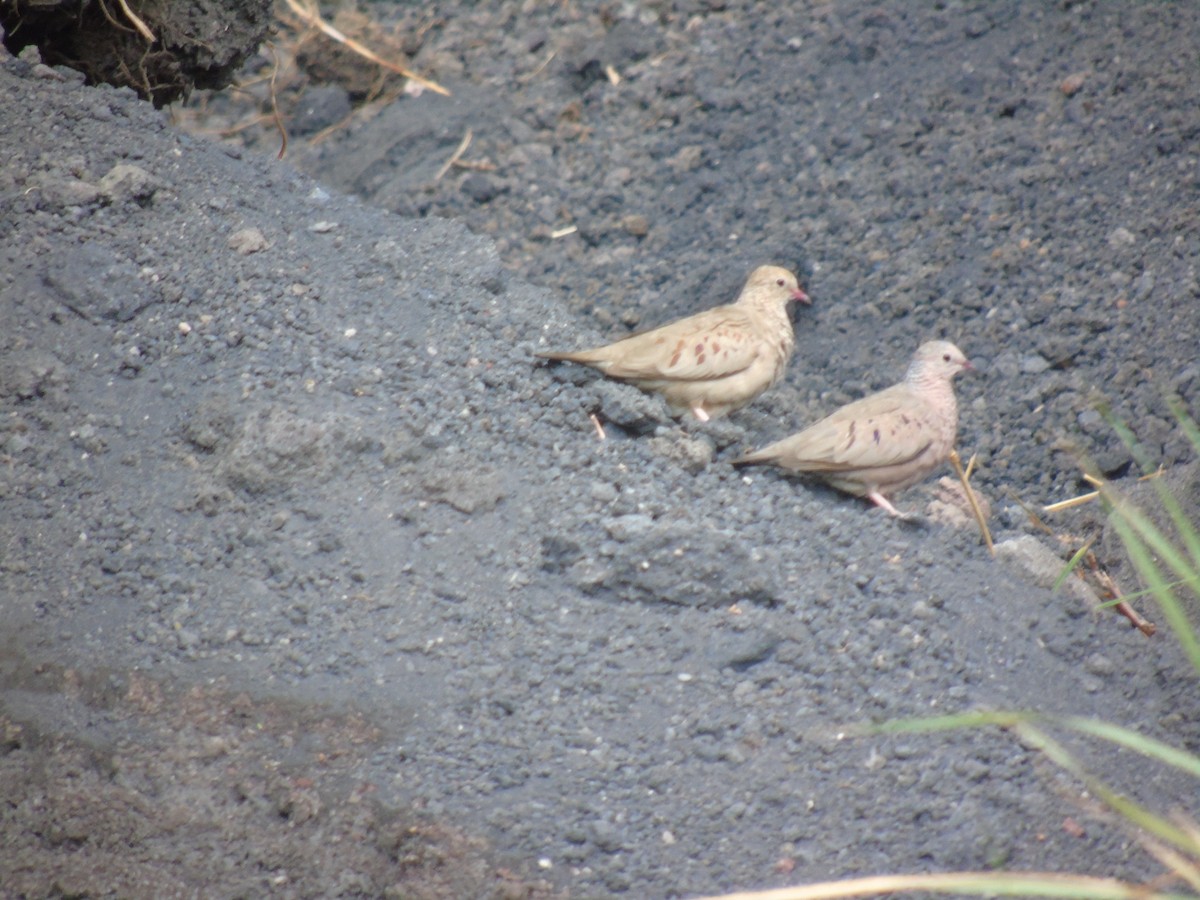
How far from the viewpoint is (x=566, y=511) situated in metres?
4.72

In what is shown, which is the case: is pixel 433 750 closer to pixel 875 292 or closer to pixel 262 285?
pixel 262 285

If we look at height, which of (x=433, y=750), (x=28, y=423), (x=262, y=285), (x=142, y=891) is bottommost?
(x=142, y=891)

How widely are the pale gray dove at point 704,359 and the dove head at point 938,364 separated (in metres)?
0.61

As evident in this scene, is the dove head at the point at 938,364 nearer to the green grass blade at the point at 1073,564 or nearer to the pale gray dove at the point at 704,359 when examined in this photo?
the pale gray dove at the point at 704,359

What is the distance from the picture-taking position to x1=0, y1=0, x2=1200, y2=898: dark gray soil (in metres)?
3.76

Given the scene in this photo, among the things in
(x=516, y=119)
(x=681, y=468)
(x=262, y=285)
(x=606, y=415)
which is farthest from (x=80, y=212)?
(x=516, y=119)

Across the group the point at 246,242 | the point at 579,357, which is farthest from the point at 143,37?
the point at 579,357

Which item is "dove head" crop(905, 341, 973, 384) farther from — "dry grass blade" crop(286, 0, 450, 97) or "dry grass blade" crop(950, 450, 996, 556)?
"dry grass blade" crop(286, 0, 450, 97)

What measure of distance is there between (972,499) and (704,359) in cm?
132

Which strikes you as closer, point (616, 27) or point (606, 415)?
point (606, 415)

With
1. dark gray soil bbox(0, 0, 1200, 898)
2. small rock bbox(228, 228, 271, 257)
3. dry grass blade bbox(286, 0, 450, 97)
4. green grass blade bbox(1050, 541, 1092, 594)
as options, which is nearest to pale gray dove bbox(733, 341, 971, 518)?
dark gray soil bbox(0, 0, 1200, 898)

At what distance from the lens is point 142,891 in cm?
363

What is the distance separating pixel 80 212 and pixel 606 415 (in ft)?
Result: 7.94

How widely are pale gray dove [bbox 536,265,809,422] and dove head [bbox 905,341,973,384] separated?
0.61 metres
